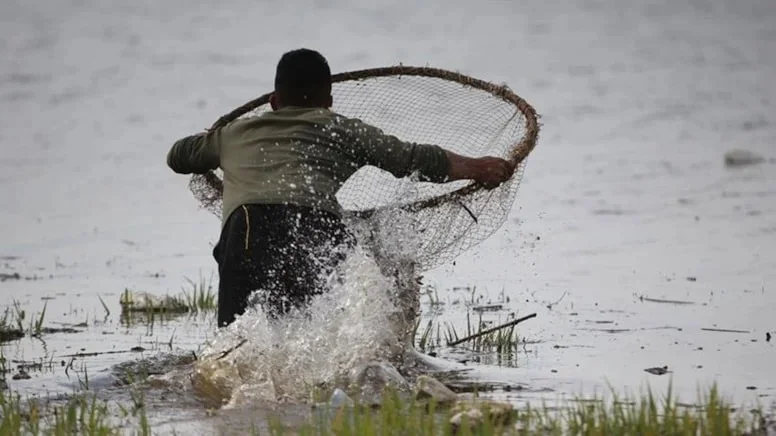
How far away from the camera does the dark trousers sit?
720cm

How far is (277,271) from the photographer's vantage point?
7.24 metres

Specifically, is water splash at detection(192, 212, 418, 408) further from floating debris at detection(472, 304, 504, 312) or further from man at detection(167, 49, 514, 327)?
floating debris at detection(472, 304, 504, 312)

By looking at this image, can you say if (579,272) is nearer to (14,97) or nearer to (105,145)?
(105,145)

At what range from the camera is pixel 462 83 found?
8.16m

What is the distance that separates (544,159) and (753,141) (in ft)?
10.8

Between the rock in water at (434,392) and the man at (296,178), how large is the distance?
85 cm

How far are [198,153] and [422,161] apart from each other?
3.76 feet

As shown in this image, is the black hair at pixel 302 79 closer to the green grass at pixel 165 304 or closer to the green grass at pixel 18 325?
the green grass at pixel 18 325

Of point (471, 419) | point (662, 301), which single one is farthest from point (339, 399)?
point (662, 301)

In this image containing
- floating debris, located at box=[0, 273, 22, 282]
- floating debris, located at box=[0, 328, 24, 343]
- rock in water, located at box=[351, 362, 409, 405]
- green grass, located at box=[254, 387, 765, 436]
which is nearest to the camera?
green grass, located at box=[254, 387, 765, 436]

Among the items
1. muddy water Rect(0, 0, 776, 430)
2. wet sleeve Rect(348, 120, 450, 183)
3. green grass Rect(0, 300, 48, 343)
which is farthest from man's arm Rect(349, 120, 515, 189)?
green grass Rect(0, 300, 48, 343)

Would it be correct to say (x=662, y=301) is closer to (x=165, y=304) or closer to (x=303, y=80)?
(x=165, y=304)

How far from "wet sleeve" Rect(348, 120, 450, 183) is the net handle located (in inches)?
14.4

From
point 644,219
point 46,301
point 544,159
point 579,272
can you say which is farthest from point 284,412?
point 544,159
